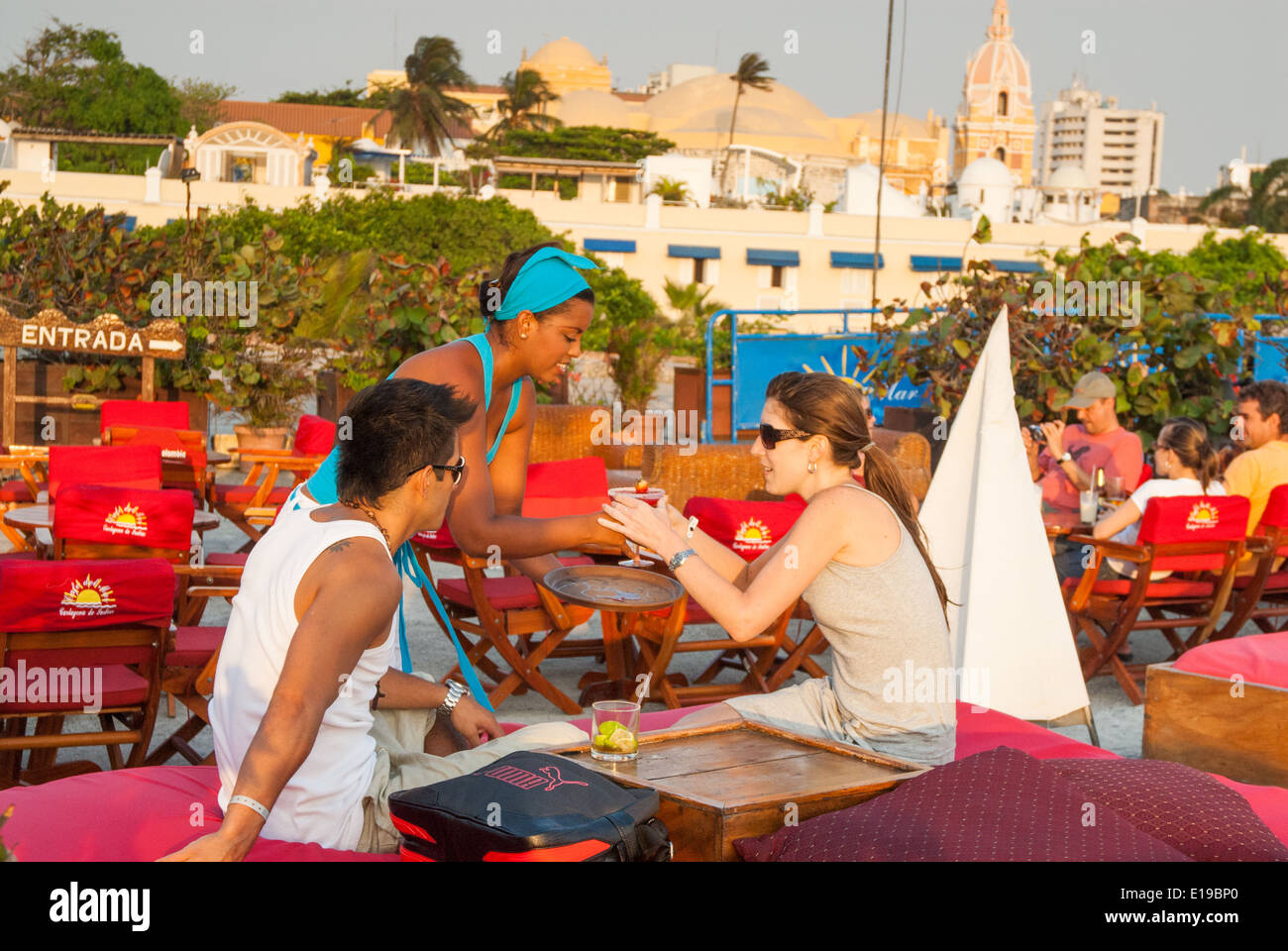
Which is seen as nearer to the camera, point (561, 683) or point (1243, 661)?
point (1243, 661)

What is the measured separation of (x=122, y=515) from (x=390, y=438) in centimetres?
297

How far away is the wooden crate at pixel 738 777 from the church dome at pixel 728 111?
6972 cm

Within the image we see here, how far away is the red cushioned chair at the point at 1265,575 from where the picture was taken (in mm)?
6145

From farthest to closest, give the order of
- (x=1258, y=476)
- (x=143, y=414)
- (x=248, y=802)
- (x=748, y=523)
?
1. (x=143, y=414)
2. (x=1258, y=476)
3. (x=748, y=523)
4. (x=248, y=802)

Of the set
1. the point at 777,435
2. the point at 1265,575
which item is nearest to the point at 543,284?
the point at 777,435

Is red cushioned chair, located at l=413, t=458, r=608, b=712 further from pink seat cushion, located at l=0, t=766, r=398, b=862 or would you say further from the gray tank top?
pink seat cushion, located at l=0, t=766, r=398, b=862

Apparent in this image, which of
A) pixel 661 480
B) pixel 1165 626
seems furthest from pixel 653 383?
pixel 1165 626

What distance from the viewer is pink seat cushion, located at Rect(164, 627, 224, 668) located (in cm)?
418

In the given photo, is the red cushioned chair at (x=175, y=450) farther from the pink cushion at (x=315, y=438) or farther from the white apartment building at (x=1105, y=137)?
the white apartment building at (x=1105, y=137)

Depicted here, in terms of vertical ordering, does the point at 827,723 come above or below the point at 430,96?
below

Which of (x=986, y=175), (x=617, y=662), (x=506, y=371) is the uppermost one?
(x=986, y=175)

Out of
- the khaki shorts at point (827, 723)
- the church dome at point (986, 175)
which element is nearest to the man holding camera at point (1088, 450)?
the khaki shorts at point (827, 723)

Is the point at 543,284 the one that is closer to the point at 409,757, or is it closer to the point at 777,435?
the point at 777,435

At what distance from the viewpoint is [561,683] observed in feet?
19.3
